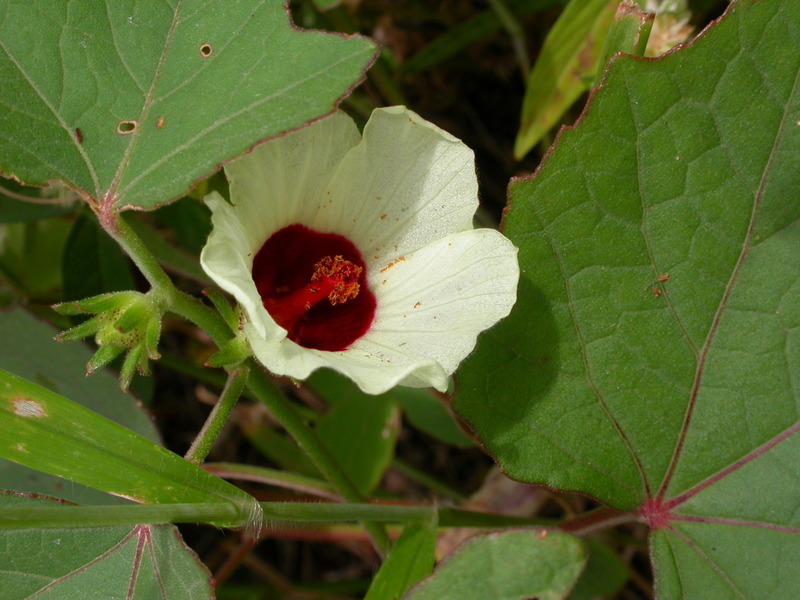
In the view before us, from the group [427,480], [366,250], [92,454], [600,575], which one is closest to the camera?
[92,454]

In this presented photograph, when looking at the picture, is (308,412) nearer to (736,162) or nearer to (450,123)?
(450,123)

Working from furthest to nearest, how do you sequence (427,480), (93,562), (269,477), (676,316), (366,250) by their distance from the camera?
(427,480)
(269,477)
(366,250)
(676,316)
(93,562)

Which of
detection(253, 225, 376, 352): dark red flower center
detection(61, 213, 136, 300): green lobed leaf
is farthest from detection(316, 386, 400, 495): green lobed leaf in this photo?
detection(253, 225, 376, 352): dark red flower center

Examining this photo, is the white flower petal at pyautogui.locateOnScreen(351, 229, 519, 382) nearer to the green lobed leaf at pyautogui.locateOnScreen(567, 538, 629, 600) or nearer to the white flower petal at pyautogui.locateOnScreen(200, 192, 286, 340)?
the white flower petal at pyautogui.locateOnScreen(200, 192, 286, 340)

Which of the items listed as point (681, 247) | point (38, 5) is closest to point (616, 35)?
point (681, 247)

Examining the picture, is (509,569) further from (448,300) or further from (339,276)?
(339,276)

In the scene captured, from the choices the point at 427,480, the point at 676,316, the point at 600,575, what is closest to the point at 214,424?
the point at 676,316
